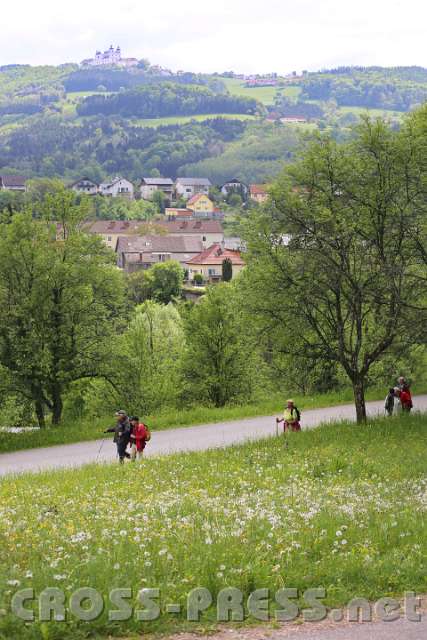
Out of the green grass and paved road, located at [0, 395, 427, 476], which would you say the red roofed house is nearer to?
paved road, located at [0, 395, 427, 476]

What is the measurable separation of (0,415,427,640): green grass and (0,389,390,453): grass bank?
12.2 metres

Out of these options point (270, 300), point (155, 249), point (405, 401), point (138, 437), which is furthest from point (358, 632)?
point (155, 249)

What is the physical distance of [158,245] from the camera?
159m

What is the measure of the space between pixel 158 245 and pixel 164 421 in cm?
12912

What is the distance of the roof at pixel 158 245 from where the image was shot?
156375mm

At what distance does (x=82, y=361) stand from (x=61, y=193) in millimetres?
7097

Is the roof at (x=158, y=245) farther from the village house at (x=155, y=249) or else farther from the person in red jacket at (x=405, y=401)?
the person in red jacket at (x=405, y=401)

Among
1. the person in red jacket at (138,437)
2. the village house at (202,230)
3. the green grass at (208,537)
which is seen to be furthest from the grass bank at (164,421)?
the village house at (202,230)

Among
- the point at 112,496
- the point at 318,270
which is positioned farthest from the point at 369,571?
the point at 318,270

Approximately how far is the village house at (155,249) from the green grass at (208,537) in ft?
445

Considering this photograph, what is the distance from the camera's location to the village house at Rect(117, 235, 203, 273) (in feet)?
502

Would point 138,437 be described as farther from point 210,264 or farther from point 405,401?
point 210,264

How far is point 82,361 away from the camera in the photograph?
33.0 m

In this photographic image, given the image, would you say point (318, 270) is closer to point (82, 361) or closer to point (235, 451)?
point (235, 451)
